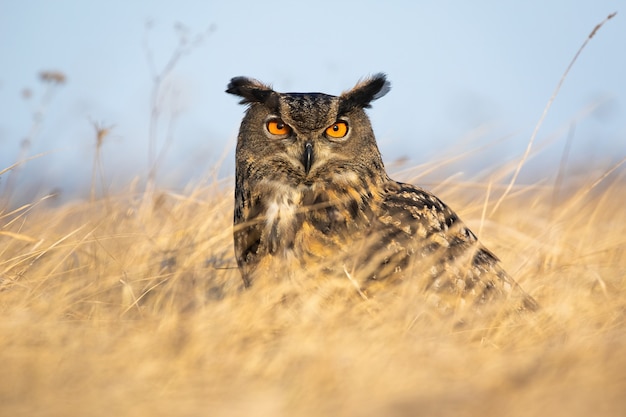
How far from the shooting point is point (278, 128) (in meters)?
3.49

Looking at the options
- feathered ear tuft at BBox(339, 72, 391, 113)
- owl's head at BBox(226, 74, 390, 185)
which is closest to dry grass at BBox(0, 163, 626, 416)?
owl's head at BBox(226, 74, 390, 185)

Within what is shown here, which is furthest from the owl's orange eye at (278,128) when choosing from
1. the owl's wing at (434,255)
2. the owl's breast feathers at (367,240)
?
the owl's wing at (434,255)

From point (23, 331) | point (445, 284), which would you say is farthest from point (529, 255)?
point (23, 331)

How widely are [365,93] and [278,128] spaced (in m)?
0.53

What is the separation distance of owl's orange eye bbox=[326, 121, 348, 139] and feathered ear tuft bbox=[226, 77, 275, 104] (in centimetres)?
34

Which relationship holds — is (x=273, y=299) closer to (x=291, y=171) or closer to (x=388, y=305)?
(x=388, y=305)

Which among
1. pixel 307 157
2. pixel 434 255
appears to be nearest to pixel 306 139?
pixel 307 157

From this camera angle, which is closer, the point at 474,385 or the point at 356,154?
the point at 474,385

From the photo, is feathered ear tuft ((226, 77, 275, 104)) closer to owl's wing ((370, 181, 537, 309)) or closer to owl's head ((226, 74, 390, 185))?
owl's head ((226, 74, 390, 185))

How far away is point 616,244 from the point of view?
3779mm

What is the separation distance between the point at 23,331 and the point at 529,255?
8.14ft

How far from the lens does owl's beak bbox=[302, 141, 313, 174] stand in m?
3.34

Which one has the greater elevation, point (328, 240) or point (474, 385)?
point (328, 240)

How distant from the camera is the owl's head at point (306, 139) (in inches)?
134
